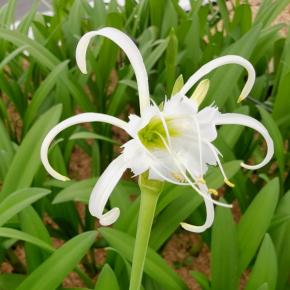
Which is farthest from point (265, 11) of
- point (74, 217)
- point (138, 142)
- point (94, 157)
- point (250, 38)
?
point (138, 142)

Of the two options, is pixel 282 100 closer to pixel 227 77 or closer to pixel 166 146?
pixel 227 77

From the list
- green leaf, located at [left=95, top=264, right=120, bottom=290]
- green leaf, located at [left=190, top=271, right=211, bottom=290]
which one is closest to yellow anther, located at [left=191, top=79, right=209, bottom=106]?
green leaf, located at [left=95, top=264, right=120, bottom=290]

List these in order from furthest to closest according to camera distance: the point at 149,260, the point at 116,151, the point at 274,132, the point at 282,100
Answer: the point at 116,151
the point at 282,100
the point at 274,132
the point at 149,260

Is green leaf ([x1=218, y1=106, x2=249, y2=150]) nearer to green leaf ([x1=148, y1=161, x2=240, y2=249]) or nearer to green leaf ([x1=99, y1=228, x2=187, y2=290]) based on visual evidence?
green leaf ([x1=148, y1=161, x2=240, y2=249])

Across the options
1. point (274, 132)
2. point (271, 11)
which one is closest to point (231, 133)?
point (274, 132)

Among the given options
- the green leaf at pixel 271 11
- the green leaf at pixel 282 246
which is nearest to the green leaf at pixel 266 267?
the green leaf at pixel 282 246

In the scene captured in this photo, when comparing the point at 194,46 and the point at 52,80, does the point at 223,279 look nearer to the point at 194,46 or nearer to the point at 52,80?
the point at 52,80

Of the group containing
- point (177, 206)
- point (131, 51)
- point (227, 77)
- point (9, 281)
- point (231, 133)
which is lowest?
point (9, 281)

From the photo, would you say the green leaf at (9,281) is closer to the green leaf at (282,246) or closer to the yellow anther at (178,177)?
the green leaf at (282,246)
